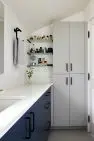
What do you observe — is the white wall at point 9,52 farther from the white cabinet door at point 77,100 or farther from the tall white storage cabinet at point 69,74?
the white cabinet door at point 77,100

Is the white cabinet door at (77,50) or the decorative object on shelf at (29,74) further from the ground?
the white cabinet door at (77,50)

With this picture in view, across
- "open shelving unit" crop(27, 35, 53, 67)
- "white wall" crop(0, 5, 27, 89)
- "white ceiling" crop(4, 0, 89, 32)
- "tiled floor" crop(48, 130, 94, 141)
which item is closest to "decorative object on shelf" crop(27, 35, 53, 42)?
"open shelving unit" crop(27, 35, 53, 67)

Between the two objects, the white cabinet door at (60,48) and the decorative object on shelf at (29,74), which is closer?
the white cabinet door at (60,48)

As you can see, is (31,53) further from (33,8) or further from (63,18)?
(33,8)

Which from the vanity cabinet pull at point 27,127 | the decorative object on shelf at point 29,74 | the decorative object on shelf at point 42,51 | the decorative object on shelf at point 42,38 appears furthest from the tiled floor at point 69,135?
the vanity cabinet pull at point 27,127

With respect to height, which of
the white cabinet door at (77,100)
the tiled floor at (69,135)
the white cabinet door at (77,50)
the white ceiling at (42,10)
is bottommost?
the tiled floor at (69,135)

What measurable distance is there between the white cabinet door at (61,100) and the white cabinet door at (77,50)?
11.8 inches

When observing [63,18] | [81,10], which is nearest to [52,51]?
[63,18]

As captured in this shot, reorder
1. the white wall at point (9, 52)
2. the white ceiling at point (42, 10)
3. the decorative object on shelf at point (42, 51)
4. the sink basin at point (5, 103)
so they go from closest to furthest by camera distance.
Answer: the sink basin at point (5, 103), the white wall at point (9, 52), the white ceiling at point (42, 10), the decorative object on shelf at point (42, 51)

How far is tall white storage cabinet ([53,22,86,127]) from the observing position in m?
4.93

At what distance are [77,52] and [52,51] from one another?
0.57 metres

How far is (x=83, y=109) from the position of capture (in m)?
4.93

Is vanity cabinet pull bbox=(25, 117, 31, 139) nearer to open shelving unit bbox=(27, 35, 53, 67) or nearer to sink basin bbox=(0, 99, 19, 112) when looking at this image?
sink basin bbox=(0, 99, 19, 112)

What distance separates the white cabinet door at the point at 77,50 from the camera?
495 centimetres
